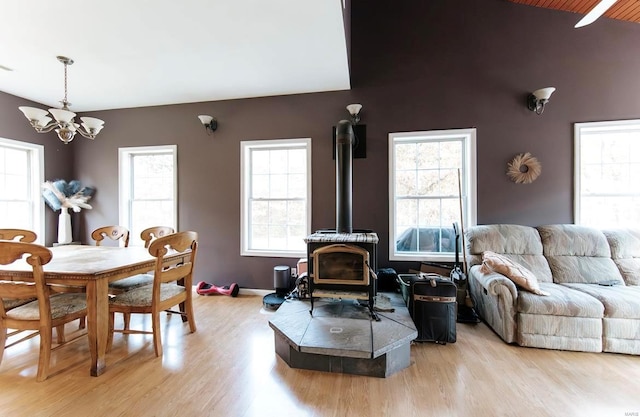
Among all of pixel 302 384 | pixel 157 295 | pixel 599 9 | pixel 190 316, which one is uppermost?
pixel 599 9

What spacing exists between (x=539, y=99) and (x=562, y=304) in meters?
2.28

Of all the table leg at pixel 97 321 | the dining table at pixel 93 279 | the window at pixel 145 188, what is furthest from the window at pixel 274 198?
the table leg at pixel 97 321

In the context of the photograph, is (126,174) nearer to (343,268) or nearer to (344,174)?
(344,174)

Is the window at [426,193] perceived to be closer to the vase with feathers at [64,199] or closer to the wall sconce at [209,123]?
the wall sconce at [209,123]

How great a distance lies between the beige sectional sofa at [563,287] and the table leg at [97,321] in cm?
314

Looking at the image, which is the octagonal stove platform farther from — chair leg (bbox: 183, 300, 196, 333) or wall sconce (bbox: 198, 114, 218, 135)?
wall sconce (bbox: 198, 114, 218, 135)

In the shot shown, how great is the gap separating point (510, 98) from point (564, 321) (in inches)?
98.3

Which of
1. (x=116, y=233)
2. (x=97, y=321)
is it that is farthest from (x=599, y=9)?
(x=116, y=233)

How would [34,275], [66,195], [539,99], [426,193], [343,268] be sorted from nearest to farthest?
[34,275] < [343,268] < [539,99] < [426,193] < [66,195]

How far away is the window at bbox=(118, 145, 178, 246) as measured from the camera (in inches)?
159

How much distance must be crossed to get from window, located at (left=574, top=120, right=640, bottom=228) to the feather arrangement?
6648 millimetres

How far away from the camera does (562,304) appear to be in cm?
218

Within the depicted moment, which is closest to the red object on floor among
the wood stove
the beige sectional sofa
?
the wood stove

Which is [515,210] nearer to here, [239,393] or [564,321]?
[564,321]
